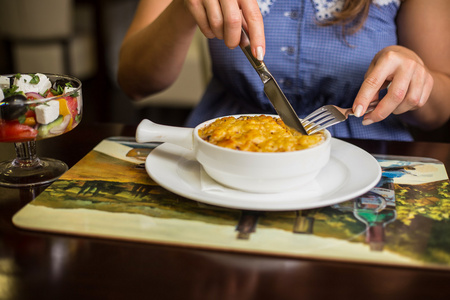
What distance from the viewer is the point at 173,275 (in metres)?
0.53

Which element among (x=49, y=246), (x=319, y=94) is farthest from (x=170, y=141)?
(x=319, y=94)

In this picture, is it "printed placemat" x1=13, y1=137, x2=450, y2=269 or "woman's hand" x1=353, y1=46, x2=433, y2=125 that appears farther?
"woman's hand" x1=353, y1=46, x2=433, y2=125

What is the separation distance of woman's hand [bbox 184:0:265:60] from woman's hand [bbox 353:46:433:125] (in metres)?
0.22

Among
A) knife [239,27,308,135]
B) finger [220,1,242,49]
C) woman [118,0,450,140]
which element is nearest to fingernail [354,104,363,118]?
knife [239,27,308,135]

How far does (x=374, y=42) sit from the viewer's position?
1285 mm

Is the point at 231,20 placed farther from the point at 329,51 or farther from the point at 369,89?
the point at 329,51

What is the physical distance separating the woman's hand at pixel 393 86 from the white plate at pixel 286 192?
96 millimetres

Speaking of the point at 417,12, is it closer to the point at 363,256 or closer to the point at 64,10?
the point at 363,256

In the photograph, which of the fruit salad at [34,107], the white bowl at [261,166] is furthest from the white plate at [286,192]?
the fruit salad at [34,107]

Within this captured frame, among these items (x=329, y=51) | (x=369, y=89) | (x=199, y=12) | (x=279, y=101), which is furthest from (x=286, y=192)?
(x=329, y=51)

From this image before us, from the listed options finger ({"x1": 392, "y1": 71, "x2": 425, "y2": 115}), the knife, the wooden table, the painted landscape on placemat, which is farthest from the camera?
finger ({"x1": 392, "y1": 71, "x2": 425, "y2": 115})

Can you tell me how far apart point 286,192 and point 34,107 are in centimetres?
44

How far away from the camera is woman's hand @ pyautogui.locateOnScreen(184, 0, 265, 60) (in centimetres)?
84

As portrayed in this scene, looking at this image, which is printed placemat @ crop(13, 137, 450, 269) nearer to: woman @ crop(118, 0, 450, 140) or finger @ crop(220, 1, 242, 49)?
finger @ crop(220, 1, 242, 49)
